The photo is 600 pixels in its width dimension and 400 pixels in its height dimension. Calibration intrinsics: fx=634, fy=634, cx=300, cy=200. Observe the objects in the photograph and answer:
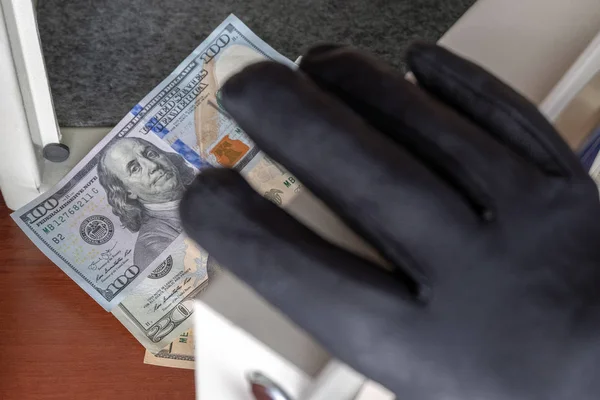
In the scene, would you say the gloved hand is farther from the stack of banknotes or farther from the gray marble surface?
Answer: the gray marble surface

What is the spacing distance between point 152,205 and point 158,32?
220mm

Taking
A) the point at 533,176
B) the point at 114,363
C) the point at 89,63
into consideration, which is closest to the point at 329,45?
the point at 533,176

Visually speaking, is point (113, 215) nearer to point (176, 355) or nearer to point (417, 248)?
point (176, 355)

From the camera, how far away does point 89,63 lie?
71 cm

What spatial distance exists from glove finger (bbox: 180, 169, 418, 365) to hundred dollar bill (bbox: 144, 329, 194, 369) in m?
0.38

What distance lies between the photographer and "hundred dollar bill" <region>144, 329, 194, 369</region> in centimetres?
58

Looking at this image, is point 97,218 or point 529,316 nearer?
point 529,316

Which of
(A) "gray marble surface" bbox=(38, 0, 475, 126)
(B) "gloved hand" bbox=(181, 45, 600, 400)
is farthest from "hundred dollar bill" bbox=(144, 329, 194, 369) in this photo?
(B) "gloved hand" bbox=(181, 45, 600, 400)

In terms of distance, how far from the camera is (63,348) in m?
0.57

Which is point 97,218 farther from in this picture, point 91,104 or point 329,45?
point 329,45

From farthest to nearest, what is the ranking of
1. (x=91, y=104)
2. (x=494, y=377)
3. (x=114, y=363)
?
(x=91, y=104) < (x=114, y=363) < (x=494, y=377)

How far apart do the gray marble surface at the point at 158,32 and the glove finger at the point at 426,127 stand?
49 cm

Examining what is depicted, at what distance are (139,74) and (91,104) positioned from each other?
0.21 feet

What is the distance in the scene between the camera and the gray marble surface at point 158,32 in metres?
0.70
